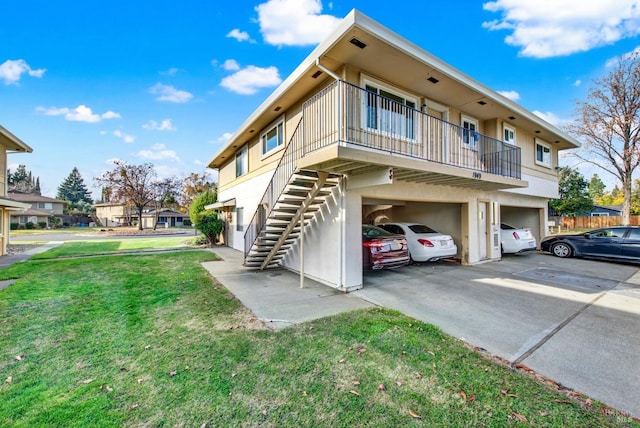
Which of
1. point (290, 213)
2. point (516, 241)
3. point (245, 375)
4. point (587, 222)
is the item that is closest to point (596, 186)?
point (587, 222)

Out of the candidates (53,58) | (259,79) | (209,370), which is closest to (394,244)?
(209,370)

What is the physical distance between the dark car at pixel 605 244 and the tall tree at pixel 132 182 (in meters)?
35.7

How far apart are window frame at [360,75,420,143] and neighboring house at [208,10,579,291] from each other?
32 millimetres

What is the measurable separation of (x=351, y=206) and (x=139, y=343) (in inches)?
189

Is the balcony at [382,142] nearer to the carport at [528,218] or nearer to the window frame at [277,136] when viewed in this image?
the window frame at [277,136]

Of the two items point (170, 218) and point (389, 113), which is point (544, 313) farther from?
point (170, 218)

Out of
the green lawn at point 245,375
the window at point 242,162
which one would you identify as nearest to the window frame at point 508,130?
the green lawn at point 245,375

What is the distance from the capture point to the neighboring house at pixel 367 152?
597 centimetres

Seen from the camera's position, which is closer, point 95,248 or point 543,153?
point 543,153

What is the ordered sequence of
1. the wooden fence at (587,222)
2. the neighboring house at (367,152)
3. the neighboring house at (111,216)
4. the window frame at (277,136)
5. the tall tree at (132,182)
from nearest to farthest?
the neighboring house at (367,152)
the window frame at (277,136)
the tall tree at (132,182)
the wooden fence at (587,222)
the neighboring house at (111,216)

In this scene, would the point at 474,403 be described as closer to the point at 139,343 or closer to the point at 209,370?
the point at 209,370

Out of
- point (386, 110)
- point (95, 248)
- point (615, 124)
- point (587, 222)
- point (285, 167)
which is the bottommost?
point (95, 248)

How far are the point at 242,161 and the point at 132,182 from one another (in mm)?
23742

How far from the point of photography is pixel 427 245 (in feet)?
29.4
